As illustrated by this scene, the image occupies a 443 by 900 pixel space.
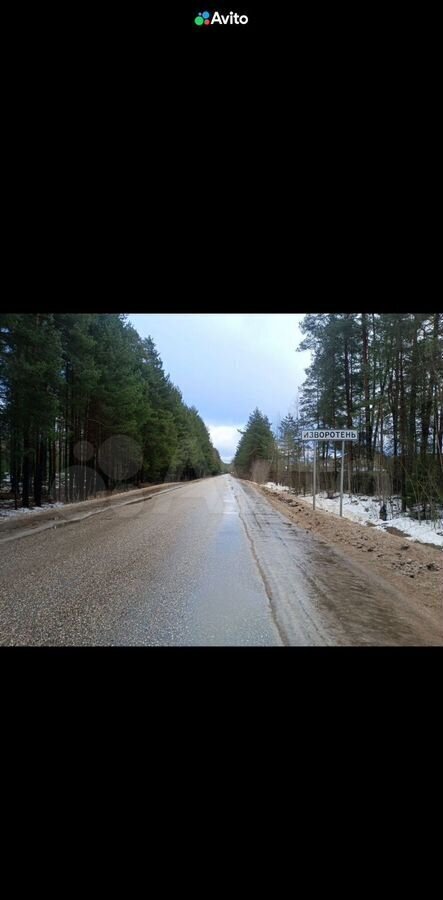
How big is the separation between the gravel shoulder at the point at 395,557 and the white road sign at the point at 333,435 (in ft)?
6.01

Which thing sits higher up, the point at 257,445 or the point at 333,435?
the point at 257,445

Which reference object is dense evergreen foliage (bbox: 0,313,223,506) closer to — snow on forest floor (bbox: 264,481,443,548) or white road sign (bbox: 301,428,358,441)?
white road sign (bbox: 301,428,358,441)

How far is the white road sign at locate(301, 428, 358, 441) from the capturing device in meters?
6.72

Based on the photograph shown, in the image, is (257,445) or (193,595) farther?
(257,445)

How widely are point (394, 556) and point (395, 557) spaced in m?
0.05

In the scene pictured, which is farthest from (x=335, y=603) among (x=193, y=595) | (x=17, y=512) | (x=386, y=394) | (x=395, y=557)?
(x=386, y=394)

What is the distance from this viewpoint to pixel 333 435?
6.86 metres

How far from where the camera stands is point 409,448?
26.9 ft

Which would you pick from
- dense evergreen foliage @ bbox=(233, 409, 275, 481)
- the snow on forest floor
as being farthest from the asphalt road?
dense evergreen foliage @ bbox=(233, 409, 275, 481)
